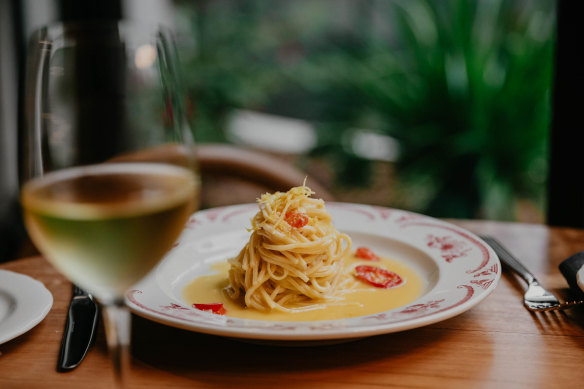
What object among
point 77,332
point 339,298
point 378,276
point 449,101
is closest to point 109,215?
point 77,332

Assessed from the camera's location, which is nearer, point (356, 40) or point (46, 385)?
point (46, 385)

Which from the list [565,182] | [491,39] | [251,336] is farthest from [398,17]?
[251,336]

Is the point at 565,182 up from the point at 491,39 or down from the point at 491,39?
down

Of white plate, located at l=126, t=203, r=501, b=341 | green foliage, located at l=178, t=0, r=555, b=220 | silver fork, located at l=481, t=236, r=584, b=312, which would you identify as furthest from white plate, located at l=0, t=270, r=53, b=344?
green foliage, located at l=178, t=0, r=555, b=220

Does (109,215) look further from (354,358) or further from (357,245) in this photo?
A: (357,245)

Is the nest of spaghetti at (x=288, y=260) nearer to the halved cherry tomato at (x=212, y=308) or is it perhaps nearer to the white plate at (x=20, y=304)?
the halved cherry tomato at (x=212, y=308)

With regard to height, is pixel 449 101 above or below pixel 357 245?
below

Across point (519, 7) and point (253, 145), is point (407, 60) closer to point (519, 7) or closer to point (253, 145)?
point (519, 7)
